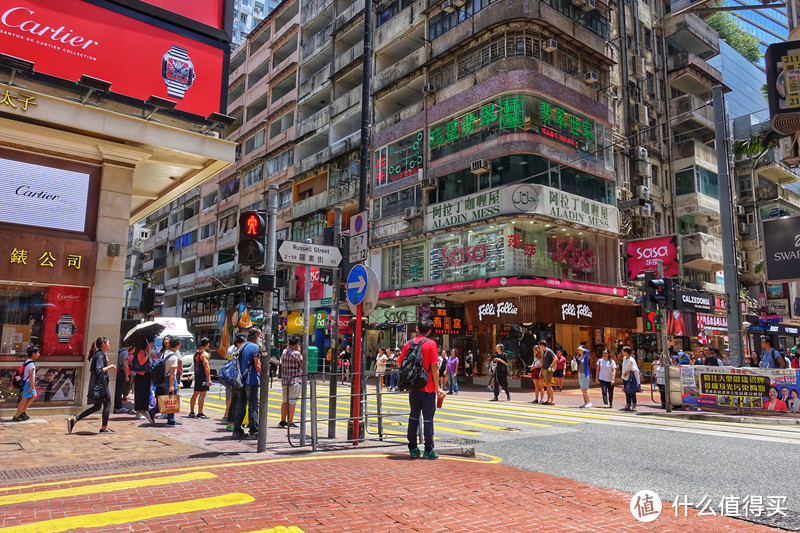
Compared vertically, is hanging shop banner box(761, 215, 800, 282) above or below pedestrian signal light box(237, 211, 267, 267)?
above

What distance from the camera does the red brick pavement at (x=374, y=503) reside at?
456 centimetres

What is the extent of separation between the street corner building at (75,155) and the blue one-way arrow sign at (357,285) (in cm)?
678

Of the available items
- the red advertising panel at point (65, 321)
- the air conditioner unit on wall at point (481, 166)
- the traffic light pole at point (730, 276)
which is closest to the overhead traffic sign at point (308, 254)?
the red advertising panel at point (65, 321)

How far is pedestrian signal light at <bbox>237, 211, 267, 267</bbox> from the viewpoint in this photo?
24.7 ft

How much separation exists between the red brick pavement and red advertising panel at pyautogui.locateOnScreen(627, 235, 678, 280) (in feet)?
74.6

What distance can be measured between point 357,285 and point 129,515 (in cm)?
470

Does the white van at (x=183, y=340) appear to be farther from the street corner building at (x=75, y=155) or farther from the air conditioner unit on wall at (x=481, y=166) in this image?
the air conditioner unit on wall at (x=481, y=166)

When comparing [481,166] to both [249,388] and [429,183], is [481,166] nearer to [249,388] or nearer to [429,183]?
[429,183]

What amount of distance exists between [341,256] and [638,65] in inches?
1202

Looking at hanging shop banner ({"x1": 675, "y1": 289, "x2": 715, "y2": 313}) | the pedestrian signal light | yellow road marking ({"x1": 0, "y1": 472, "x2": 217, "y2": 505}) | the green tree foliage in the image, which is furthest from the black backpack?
the green tree foliage

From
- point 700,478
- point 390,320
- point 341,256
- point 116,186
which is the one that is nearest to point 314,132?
point 390,320

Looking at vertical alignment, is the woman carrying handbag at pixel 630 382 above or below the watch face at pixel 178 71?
below

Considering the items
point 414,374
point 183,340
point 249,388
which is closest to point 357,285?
point 414,374

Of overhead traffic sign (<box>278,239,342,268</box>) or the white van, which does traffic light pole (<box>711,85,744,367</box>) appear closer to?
overhead traffic sign (<box>278,239,342,268</box>)
